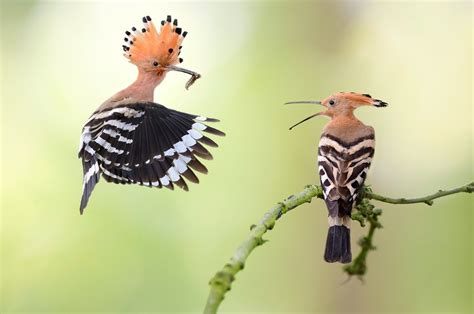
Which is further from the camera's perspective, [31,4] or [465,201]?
[465,201]

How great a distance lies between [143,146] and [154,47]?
0.28 m

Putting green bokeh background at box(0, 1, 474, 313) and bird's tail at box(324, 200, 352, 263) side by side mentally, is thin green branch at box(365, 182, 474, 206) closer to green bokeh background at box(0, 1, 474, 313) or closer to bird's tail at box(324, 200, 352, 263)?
bird's tail at box(324, 200, 352, 263)

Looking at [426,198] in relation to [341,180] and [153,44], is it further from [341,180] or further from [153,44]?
[153,44]

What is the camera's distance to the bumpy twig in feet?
3.10

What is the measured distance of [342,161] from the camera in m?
1.77

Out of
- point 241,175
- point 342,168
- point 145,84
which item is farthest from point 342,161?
point 241,175

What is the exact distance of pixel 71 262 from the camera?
13.4 ft

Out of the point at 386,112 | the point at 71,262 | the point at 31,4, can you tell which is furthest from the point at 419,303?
the point at 31,4

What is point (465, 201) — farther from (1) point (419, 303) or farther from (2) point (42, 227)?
(2) point (42, 227)

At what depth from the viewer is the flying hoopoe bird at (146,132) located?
1.70 meters

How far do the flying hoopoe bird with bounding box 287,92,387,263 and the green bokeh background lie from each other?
1553mm

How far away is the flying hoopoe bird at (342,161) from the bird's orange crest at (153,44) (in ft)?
1.42

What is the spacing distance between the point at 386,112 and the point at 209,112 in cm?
138

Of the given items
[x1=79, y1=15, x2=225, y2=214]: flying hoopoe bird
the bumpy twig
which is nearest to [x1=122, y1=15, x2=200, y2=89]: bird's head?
[x1=79, y1=15, x2=225, y2=214]: flying hoopoe bird
